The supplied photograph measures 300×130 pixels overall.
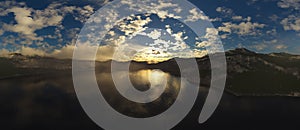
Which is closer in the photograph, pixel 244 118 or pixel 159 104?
pixel 244 118

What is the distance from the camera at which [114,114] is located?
6078 inches

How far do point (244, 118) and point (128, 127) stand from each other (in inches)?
2810

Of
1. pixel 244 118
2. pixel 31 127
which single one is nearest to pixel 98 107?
pixel 31 127

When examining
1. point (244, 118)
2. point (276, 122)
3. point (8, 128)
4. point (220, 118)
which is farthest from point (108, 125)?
point (276, 122)

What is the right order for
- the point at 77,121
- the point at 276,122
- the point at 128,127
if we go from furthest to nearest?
1. the point at 276,122
2. the point at 77,121
3. the point at 128,127

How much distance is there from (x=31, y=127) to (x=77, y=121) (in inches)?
892

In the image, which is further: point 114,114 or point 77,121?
point 114,114

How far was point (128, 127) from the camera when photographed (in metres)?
127

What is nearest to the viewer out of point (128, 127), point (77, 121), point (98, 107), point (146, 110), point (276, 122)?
point (128, 127)

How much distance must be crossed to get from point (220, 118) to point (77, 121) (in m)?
79.9

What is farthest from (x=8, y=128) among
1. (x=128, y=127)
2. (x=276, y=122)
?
(x=276, y=122)

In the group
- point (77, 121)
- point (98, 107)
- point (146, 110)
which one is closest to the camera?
point (77, 121)

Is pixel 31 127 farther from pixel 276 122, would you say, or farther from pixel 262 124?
pixel 276 122

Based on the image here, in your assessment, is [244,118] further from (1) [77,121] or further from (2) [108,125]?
(1) [77,121]
